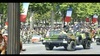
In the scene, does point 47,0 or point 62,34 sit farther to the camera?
point 62,34

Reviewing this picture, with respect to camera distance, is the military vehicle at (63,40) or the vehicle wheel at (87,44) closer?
the military vehicle at (63,40)

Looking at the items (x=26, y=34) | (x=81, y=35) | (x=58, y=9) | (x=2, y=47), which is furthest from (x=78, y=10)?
(x=2, y=47)

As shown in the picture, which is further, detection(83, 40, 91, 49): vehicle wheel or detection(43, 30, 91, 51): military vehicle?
detection(83, 40, 91, 49): vehicle wheel

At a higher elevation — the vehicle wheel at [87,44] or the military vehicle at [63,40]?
the military vehicle at [63,40]

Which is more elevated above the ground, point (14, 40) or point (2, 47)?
point (14, 40)

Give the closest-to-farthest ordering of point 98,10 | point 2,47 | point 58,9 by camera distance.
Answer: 1. point 2,47
2. point 58,9
3. point 98,10

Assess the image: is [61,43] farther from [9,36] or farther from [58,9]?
[58,9]

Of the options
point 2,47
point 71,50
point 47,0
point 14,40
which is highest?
point 47,0

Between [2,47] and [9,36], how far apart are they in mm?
5097

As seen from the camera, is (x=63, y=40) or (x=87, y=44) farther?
(x=87, y=44)

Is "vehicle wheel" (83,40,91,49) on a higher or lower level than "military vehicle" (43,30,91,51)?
lower

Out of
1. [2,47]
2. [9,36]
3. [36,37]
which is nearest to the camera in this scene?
[9,36]

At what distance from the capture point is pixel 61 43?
17.0 m

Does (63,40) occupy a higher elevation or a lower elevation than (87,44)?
higher
